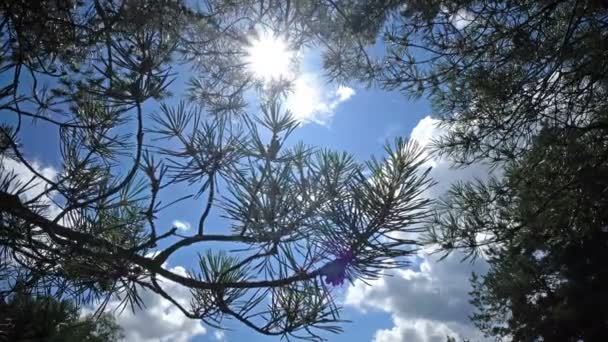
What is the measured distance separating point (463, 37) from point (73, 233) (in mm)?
2951

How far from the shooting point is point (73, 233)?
3.73ft

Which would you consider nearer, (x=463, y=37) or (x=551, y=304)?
(x=463, y=37)

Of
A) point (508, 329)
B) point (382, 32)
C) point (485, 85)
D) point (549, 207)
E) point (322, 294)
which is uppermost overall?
point (508, 329)

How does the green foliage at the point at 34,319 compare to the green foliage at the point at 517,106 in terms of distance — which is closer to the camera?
the green foliage at the point at 34,319

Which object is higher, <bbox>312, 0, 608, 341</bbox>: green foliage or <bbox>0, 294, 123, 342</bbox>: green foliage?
<bbox>312, 0, 608, 341</bbox>: green foliage

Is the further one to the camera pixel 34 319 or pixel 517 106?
pixel 517 106

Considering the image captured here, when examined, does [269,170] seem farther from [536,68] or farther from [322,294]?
[536,68]

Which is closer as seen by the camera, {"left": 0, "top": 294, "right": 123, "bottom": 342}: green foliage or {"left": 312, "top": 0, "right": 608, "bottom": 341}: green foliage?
{"left": 0, "top": 294, "right": 123, "bottom": 342}: green foliage

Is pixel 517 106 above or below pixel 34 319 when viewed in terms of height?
above

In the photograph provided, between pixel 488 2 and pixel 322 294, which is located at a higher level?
pixel 488 2

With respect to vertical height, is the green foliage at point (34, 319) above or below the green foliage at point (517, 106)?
below

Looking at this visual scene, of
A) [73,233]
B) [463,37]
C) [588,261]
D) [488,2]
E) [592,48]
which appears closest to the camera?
[73,233]

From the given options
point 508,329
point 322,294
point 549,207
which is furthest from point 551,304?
point 322,294

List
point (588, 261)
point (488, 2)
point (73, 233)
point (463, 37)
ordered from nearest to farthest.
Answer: point (73, 233) < point (488, 2) < point (463, 37) < point (588, 261)
